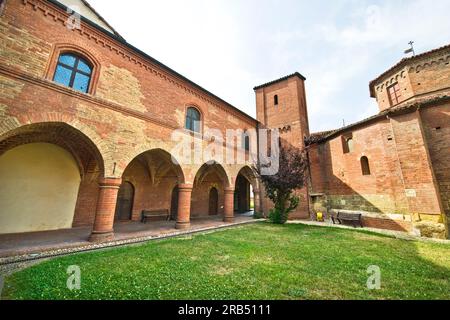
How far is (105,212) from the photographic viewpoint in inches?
286

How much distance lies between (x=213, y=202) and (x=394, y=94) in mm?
17397

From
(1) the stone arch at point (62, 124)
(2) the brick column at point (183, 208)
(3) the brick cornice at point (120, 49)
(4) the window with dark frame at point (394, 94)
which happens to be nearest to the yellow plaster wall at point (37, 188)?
(1) the stone arch at point (62, 124)

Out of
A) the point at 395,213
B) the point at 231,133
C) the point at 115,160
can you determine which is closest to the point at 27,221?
the point at 115,160

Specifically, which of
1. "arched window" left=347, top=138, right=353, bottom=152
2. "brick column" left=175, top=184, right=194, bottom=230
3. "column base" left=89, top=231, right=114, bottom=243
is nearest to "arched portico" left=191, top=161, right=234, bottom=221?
"brick column" left=175, top=184, right=194, bottom=230

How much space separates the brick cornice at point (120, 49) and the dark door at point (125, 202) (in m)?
6.96

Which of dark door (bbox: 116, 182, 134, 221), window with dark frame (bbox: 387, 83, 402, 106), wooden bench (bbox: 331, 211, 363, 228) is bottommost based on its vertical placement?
wooden bench (bbox: 331, 211, 363, 228)

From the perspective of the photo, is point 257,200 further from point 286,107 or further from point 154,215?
point 286,107

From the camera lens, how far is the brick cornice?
22.0 ft

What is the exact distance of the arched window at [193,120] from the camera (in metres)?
11.2

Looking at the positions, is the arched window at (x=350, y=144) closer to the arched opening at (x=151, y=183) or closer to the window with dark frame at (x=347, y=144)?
the window with dark frame at (x=347, y=144)

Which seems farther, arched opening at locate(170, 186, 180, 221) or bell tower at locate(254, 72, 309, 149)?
bell tower at locate(254, 72, 309, 149)

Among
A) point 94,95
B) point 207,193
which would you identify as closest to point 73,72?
point 94,95

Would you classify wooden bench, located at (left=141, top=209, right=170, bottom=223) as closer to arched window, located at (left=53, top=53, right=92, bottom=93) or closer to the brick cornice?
arched window, located at (left=53, top=53, right=92, bottom=93)

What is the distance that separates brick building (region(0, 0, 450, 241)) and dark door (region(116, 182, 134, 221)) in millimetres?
59
